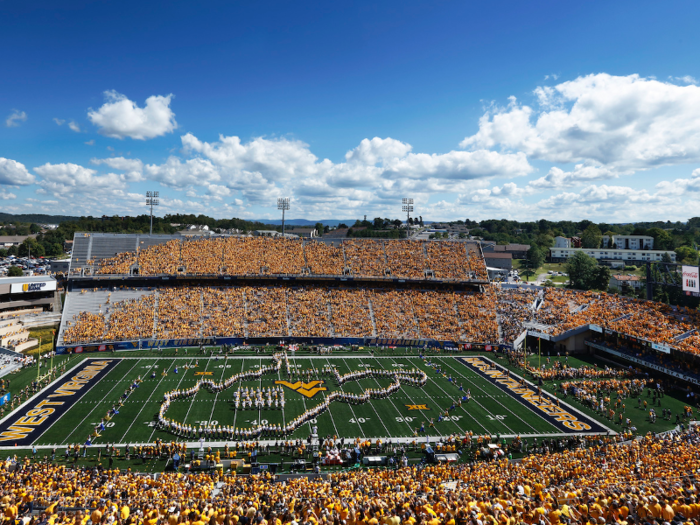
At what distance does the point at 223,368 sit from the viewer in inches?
1168

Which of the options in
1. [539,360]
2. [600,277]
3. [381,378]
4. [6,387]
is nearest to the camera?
[6,387]

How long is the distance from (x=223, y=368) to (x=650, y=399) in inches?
1135

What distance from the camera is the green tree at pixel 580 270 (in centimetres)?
6322

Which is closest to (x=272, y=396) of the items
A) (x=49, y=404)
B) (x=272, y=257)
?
(x=49, y=404)

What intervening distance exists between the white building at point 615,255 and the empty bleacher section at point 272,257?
5381cm

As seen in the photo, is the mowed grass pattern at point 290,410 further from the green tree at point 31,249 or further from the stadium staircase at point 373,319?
the green tree at point 31,249

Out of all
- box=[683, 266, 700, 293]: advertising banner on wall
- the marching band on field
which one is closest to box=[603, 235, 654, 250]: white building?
box=[683, 266, 700, 293]: advertising banner on wall

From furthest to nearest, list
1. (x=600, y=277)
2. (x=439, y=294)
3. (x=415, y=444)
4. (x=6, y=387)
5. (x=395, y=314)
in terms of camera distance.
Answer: (x=600, y=277)
(x=439, y=294)
(x=395, y=314)
(x=6, y=387)
(x=415, y=444)

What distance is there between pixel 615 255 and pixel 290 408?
93.7 meters

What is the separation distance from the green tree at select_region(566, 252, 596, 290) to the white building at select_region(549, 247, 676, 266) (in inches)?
905

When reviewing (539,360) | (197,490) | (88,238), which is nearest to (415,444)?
(197,490)

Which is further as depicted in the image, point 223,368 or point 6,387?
point 223,368

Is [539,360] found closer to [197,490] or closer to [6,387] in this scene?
[197,490]

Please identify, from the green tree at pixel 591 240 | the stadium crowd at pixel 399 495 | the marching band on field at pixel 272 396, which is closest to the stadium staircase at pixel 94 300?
the marching band on field at pixel 272 396
